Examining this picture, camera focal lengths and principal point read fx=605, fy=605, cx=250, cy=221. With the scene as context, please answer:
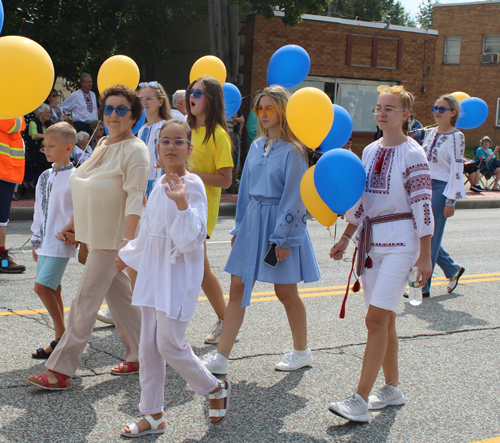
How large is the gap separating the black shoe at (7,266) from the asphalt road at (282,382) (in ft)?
1.17

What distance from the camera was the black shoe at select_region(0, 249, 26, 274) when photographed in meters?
6.69

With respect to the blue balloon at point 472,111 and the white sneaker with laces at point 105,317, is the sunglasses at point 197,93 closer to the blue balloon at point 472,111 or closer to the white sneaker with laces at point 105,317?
the white sneaker with laces at point 105,317

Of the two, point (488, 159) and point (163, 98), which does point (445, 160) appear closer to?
point (163, 98)

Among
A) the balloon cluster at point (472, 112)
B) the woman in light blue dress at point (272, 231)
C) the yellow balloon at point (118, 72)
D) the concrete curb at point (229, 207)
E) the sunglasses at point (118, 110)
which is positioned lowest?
the concrete curb at point (229, 207)

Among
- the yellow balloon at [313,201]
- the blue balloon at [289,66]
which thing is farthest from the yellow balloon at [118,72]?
the yellow balloon at [313,201]

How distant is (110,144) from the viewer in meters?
3.89

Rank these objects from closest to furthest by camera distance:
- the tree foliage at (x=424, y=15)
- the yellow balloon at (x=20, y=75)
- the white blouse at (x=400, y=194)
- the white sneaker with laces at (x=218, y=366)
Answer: the yellow balloon at (x=20, y=75) < the white blouse at (x=400, y=194) < the white sneaker with laces at (x=218, y=366) < the tree foliage at (x=424, y=15)

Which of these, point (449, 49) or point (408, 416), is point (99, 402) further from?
point (449, 49)

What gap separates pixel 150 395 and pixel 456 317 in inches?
138

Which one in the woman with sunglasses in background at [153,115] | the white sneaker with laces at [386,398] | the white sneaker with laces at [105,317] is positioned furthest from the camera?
the white sneaker with laces at [105,317]

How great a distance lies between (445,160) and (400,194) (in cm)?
307

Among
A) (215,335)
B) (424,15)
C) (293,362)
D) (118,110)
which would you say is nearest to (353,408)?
(293,362)

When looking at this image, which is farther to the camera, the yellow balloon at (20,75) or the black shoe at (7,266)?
the black shoe at (7,266)

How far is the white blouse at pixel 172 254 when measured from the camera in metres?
3.09
